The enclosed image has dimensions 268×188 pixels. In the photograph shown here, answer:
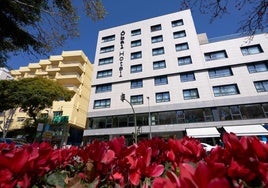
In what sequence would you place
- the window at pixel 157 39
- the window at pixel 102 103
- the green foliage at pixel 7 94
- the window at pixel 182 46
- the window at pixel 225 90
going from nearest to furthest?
the window at pixel 225 90 < the green foliage at pixel 7 94 < the window at pixel 182 46 < the window at pixel 102 103 < the window at pixel 157 39

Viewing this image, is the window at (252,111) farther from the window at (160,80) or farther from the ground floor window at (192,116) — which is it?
the window at (160,80)

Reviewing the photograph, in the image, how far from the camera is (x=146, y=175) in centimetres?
89

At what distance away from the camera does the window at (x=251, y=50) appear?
77.2 feet

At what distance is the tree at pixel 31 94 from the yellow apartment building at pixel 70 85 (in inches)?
233

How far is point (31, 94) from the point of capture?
2395cm

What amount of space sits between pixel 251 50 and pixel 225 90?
6.87 meters

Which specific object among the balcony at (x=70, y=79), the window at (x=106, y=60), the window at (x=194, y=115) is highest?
the window at (x=106, y=60)

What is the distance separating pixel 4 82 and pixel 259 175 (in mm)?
30024

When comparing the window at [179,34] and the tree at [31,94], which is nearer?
the tree at [31,94]

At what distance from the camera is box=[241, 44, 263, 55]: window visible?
77.2ft

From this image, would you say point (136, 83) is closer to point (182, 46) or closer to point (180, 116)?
point (180, 116)

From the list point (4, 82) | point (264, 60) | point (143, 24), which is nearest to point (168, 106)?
point (264, 60)

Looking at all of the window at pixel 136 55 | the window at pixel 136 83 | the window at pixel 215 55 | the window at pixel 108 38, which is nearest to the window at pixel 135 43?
the window at pixel 136 55

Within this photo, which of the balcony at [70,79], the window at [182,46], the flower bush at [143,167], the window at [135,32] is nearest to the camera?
the flower bush at [143,167]
